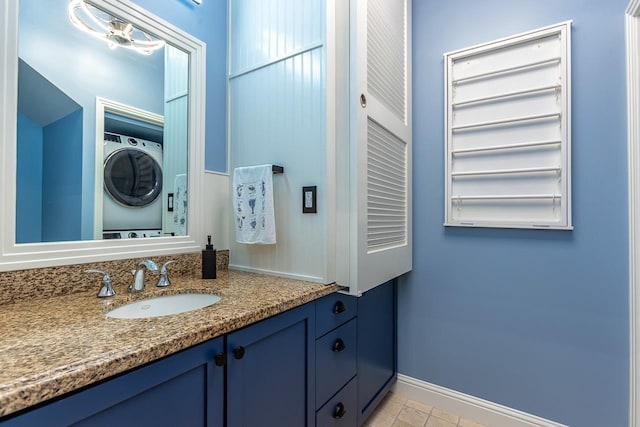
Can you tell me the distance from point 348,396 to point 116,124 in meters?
1.56

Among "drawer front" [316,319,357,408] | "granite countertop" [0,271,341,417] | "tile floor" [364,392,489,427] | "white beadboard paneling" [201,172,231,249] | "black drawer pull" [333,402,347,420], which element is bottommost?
"tile floor" [364,392,489,427]

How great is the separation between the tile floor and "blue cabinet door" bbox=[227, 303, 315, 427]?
766 millimetres

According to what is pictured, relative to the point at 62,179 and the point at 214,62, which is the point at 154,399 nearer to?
the point at 62,179

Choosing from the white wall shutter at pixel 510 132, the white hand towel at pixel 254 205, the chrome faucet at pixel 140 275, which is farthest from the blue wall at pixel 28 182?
the white wall shutter at pixel 510 132

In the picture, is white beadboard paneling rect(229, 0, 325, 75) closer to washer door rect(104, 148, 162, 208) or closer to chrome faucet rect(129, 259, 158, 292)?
washer door rect(104, 148, 162, 208)

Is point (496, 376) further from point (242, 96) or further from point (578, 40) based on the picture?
point (242, 96)

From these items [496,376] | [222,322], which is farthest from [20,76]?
[496,376]

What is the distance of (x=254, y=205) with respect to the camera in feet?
4.73

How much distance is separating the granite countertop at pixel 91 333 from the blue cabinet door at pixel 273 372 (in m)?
0.05

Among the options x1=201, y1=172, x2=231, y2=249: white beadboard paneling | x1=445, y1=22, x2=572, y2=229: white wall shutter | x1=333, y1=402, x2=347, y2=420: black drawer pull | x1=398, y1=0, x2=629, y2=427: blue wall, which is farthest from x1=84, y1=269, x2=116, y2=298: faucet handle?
x1=445, y1=22, x2=572, y2=229: white wall shutter

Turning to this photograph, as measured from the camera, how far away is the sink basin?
1.04 metres

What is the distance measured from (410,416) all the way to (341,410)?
0.66 m

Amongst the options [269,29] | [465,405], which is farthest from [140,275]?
[465,405]

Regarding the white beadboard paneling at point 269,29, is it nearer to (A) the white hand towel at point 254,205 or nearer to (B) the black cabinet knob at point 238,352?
(A) the white hand towel at point 254,205
